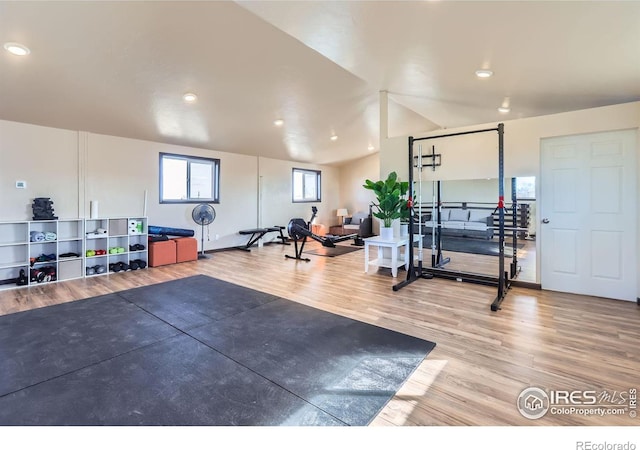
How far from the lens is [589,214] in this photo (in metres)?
3.84

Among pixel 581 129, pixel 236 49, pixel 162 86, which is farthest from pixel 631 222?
pixel 162 86

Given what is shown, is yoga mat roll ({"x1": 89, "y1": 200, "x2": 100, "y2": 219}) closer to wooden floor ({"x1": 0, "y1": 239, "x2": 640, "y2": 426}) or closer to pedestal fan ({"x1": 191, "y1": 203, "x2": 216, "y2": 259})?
wooden floor ({"x1": 0, "y1": 239, "x2": 640, "y2": 426})

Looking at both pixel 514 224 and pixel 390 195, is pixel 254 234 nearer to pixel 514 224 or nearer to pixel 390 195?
pixel 390 195

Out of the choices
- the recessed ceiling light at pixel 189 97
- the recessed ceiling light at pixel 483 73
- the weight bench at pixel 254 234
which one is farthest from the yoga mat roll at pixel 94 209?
the recessed ceiling light at pixel 483 73

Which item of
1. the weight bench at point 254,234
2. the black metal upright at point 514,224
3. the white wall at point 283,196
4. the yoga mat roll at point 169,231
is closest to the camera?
the black metal upright at point 514,224

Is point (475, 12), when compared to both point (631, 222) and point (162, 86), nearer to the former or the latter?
Result: point (631, 222)

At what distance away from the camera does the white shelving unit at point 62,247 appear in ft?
15.0

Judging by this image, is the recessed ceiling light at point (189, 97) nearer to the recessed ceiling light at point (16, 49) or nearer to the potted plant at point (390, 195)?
the recessed ceiling light at point (16, 49)

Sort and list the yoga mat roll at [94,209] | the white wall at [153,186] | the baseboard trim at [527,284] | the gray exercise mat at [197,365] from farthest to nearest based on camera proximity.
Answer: the white wall at [153,186], the yoga mat roll at [94,209], the baseboard trim at [527,284], the gray exercise mat at [197,365]

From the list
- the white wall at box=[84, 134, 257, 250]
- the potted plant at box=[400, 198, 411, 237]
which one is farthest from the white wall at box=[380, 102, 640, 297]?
the white wall at box=[84, 134, 257, 250]

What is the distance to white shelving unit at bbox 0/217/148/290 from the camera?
4.56m

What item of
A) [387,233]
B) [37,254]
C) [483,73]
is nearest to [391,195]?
[387,233]

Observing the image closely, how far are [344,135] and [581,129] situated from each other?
487 cm

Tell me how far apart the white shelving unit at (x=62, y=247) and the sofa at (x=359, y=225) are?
5.96 m
